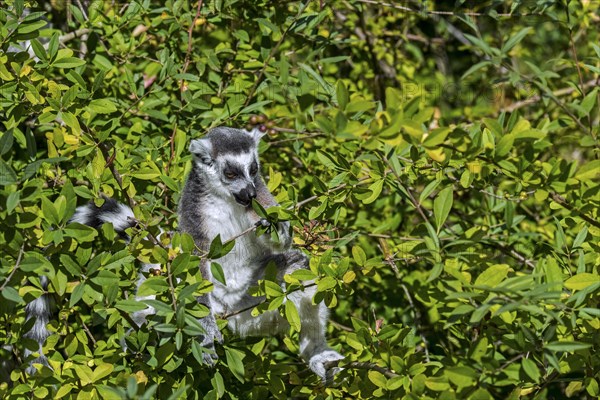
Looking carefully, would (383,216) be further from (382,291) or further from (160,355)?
(160,355)

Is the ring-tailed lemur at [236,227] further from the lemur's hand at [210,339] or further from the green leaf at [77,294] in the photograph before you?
the green leaf at [77,294]

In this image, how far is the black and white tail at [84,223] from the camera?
3.48m

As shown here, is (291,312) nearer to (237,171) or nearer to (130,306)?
(130,306)

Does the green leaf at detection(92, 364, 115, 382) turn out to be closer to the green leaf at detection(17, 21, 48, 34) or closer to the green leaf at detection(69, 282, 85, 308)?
the green leaf at detection(69, 282, 85, 308)

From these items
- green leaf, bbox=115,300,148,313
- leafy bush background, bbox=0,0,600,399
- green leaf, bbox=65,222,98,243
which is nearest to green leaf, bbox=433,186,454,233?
leafy bush background, bbox=0,0,600,399

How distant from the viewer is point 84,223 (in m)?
3.77

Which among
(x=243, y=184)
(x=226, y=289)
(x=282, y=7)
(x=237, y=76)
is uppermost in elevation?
(x=282, y=7)

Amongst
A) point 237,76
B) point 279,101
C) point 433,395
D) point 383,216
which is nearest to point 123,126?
point 237,76

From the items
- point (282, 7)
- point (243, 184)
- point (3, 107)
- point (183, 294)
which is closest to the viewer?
point (183, 294)

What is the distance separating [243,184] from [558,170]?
170 cm

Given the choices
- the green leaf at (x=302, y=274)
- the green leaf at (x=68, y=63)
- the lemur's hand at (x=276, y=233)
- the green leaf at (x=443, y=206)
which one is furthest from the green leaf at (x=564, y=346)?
the green leaf at (x=68, y=63)

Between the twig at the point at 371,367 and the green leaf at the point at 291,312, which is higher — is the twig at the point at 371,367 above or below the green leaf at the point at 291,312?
below

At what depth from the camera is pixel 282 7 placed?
4512mm

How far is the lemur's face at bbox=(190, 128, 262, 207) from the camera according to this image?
3.85 meters
